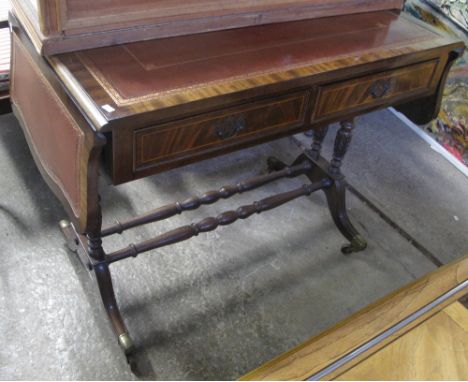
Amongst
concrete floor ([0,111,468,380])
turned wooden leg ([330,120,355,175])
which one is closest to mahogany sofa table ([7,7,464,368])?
concrete floor ([0,111,468,380])

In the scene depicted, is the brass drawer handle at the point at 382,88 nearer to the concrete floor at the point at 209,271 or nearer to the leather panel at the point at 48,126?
the concrete floor at the point at 209,271

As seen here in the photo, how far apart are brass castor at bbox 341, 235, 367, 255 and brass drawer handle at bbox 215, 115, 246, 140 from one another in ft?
2.90

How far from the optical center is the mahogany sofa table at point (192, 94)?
1055 millimetres

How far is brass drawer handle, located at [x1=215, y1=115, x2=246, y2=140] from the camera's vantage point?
3.81 ft

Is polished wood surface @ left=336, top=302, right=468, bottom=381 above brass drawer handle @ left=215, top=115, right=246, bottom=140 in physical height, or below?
below

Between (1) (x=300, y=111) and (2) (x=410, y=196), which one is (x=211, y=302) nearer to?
(1) (x=300, y=111)

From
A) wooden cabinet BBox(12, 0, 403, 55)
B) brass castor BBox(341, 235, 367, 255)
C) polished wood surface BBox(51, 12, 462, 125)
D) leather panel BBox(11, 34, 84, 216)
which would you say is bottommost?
brass castor BBox(341, 235, 367, 255)

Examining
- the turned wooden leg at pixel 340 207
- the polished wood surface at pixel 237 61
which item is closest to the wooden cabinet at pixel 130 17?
the polished wood surface at pixel 237 61

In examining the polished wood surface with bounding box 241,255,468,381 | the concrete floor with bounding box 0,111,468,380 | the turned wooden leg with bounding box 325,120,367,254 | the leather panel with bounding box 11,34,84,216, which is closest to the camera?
the polished wood surface with bounding box 241,255,468,381

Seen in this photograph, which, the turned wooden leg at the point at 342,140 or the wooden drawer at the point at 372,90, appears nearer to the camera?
the wooden drawer at the point at 372,90

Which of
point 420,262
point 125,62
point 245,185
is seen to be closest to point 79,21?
point 125,62

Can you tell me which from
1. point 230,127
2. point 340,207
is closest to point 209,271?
point 340,207

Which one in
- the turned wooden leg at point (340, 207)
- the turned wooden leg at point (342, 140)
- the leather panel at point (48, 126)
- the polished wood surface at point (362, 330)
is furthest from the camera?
the turned wooden leg at point (340, 207)

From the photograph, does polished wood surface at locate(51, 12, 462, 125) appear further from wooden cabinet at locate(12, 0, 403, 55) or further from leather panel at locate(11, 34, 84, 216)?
leather panel at locate(11, 34, 84, 216)
